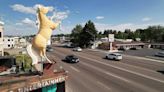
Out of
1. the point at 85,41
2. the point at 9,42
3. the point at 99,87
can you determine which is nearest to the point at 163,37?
the point at 85,41

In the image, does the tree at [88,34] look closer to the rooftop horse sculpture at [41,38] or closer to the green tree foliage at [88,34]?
the green tree foliage at [88,34]

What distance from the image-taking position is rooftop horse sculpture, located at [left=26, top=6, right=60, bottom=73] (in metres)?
11.7

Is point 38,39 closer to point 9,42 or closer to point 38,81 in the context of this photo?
point 38,81

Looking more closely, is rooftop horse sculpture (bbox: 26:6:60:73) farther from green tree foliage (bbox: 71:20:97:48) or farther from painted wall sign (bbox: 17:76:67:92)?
green tree foliage (bbox: 71:20:97:48)

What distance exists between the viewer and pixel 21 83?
9.76 meters

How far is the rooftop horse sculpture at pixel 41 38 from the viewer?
11.7 m

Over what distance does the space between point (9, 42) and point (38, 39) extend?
207ft

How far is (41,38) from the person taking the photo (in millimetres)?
11727

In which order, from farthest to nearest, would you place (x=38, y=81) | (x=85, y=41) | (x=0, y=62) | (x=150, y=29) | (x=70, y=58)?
(x=150, y=29), (x=85, y=41), (x=70, y=58), (x=0, y=62), (x=38, y=81)

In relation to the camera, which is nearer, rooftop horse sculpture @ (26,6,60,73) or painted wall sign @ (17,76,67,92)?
painted wall sign @ (17,76,67,92)

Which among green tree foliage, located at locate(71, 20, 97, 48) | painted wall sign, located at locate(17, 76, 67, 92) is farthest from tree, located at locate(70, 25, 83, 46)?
painted wall sign, located at locate(17, 76, 67, 92)

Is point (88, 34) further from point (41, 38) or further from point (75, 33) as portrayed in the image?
point (41, 38)

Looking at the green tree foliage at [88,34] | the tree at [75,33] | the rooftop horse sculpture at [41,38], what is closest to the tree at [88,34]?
the green tree foliage at [88,34]

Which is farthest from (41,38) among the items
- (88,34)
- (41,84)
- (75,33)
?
(75,33)
